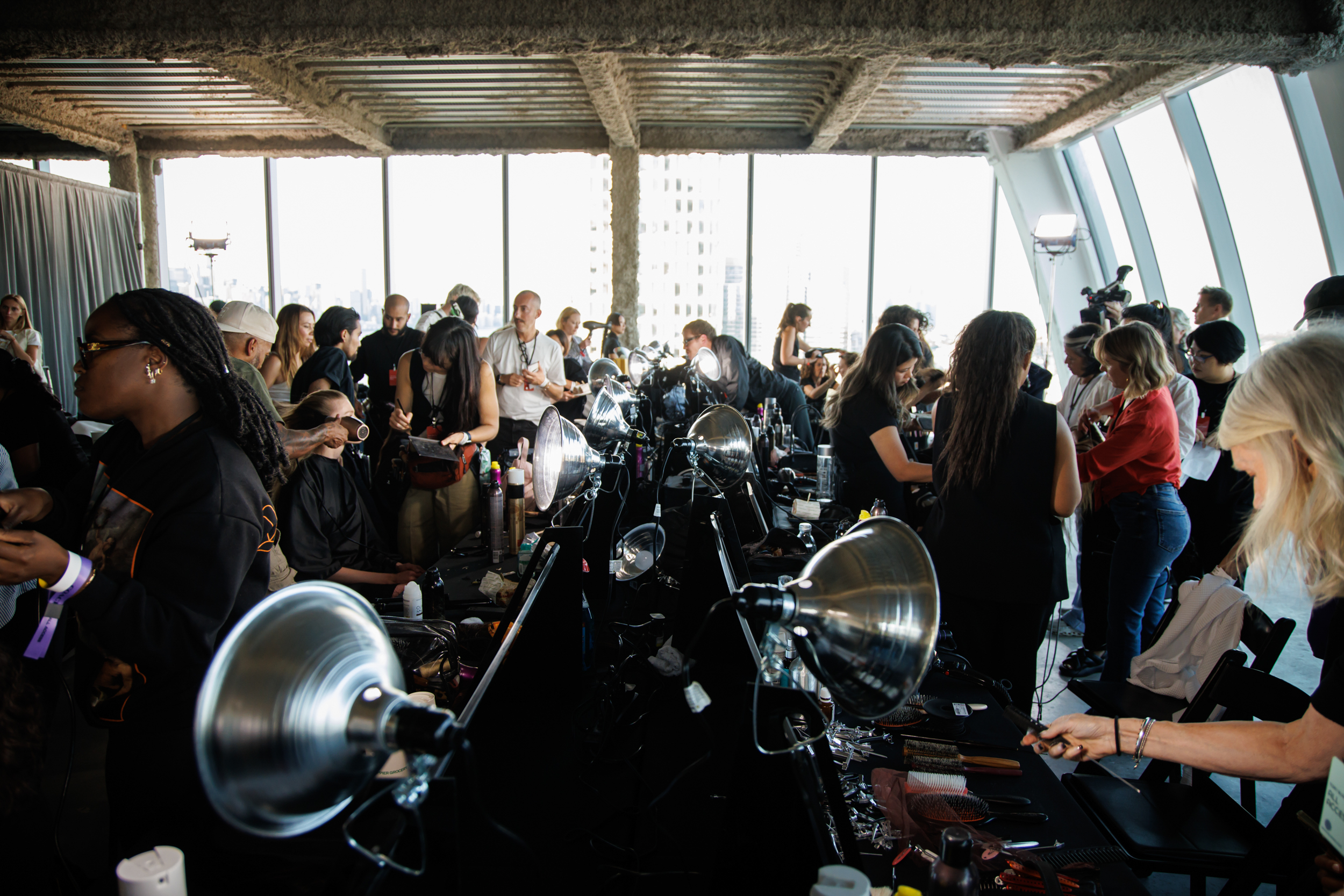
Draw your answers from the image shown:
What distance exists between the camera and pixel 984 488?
232 centimetres

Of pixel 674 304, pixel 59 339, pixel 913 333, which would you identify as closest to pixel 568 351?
pixel 674 304

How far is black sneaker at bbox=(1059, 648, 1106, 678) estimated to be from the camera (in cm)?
364

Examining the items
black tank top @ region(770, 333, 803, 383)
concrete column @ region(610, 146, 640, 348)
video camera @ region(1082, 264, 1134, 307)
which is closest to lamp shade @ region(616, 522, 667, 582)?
video camera @ region(1082, 264, 1134, 307)

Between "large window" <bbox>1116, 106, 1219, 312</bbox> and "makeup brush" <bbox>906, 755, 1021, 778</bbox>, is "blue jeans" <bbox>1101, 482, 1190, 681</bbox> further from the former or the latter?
"large window" <bbox>1116, 106, 1219, 312</bbox>

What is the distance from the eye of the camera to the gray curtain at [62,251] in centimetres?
795

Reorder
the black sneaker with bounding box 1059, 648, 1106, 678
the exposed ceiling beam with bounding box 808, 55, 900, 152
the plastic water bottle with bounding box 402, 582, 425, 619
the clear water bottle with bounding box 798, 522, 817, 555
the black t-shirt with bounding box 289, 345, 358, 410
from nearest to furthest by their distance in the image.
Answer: the plastic water bottle with bounding box 402, 582, 425, 619 < the clear water bottle with bounding box 798, 522, 817, 555 < the black sneaker with bounding box 1059, 648, 1106, 678 < the black t-shirt with bounding box 289, 345, 358, 410 < the exposed ceiling beam with bounding box 808, 55, 900, 152

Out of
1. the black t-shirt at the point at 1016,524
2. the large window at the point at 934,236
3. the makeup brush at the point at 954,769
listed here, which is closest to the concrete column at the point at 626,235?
the large window at the point at 934,236

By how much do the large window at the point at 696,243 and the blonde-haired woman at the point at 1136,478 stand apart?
7103mm

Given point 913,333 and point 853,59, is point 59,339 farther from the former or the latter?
point 913,333

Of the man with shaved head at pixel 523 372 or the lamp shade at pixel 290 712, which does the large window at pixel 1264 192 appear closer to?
the man with shaved head at pixel 523 372

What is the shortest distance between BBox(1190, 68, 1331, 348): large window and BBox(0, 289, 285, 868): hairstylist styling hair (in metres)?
7.08

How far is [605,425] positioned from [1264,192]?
709cm

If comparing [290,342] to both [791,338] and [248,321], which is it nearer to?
[248,321]

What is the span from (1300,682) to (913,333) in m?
2.59
